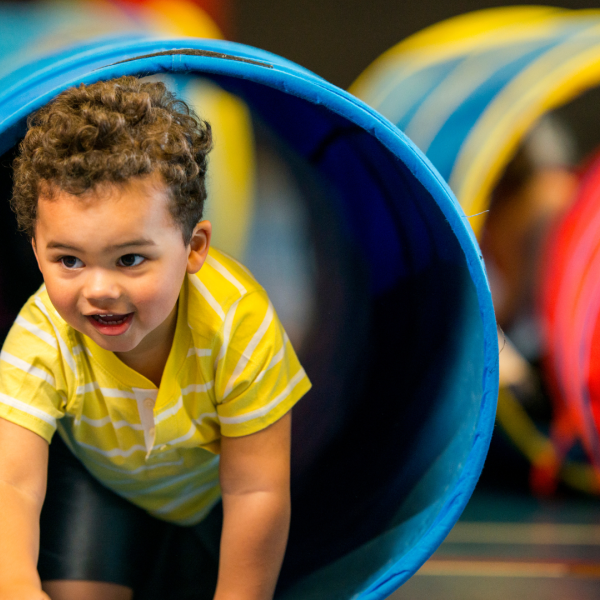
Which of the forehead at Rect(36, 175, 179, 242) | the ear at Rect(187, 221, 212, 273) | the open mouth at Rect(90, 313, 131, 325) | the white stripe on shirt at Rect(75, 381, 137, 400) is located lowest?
the white stripe on shirt at Rect(75, 381, 137, 400)

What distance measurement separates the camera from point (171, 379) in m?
0.87

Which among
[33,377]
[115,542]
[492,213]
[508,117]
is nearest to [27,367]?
[33,377]

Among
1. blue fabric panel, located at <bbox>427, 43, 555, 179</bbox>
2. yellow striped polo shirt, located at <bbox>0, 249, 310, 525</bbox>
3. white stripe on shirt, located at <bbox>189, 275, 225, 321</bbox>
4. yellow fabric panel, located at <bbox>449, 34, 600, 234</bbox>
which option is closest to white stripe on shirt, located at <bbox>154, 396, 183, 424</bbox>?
yellow striped polo shirt, located at <bbox>0, 249, 310, 525</bbox>

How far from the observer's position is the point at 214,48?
2.67 ft

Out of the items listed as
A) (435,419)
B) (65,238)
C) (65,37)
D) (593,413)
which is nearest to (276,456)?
(435,419)

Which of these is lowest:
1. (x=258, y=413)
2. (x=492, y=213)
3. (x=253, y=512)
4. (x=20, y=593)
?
(x=20, y=593)

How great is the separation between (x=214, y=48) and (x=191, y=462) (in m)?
0.53

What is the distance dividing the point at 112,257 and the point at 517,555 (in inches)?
37.2

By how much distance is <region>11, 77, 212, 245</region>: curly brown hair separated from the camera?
0.71 m

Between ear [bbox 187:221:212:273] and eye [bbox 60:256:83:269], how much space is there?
5.8 inches

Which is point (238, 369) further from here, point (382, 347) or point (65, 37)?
point (65, 37)

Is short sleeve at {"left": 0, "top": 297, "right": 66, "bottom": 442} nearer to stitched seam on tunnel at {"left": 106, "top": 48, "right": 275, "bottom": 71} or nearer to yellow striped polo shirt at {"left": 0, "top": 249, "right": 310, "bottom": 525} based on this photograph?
yellow striped polo shirt at {"left": 0, "top": 249, "right": 310, "bottom": 525}

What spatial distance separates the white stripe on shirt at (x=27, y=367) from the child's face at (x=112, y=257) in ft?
0.35

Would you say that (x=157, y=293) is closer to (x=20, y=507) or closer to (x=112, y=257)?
(x=112, y=257)
